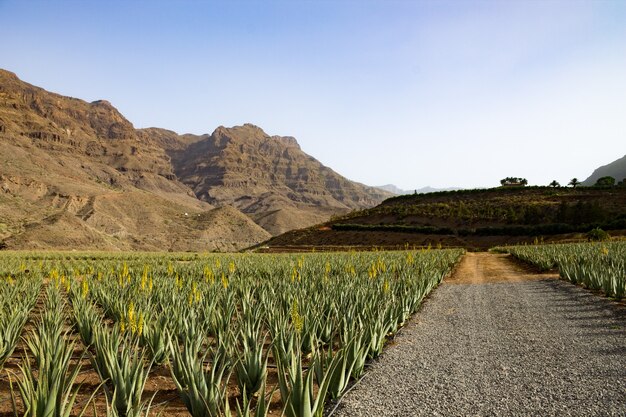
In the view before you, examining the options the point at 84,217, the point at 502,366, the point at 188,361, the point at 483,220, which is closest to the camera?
the point at 188,361

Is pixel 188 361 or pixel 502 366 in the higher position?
pixel 188 361

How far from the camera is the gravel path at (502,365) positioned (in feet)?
13.3

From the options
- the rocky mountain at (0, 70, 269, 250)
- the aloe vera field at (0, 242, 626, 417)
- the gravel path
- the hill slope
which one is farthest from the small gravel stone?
the rocky mountain at (0, 70, 269, 250)

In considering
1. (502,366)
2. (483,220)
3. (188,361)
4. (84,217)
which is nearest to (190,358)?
(188,361)

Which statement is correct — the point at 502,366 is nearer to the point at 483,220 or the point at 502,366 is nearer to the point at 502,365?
the point at 502,365

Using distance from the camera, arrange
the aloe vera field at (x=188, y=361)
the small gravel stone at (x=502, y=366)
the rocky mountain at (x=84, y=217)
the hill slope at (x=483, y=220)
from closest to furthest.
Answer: the aloe vera field at (x=188, y=361) → the small gravel stone at (x=502, y=366) → the hill slope at (x=483, y=220) → the rocky mountain at (x=84, y=217)

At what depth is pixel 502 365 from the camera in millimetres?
5316

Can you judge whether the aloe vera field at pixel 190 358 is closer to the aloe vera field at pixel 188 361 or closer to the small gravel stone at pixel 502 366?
the aloe vera field at pixel 188 361

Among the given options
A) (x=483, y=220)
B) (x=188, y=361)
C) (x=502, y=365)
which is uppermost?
(x=483, y=220)

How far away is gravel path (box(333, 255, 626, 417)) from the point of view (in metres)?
4.06

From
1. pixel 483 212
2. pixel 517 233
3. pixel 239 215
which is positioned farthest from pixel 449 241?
pixel 239 215

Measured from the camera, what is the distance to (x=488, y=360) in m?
5.51

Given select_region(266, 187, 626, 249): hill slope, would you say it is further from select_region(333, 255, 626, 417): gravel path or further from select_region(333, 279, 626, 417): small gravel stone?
select_region(333, 279, 626, 417): small gravel stone

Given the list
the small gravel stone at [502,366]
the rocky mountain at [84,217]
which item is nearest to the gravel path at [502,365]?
the small gravel stone at [502,366]
